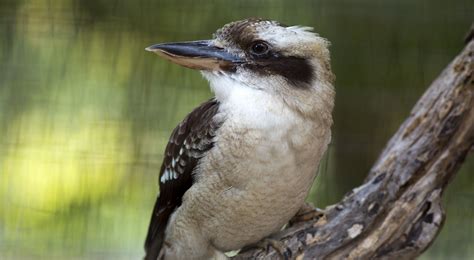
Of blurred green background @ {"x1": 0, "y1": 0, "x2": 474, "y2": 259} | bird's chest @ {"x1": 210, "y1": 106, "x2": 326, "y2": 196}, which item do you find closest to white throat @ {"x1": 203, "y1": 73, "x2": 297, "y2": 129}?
bird's chest @ {"x1": 210, "y1": 106, "x2": 326, "y2": 196}

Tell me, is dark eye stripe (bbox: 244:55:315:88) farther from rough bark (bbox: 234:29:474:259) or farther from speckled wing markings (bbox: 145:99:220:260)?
rough bark (bbox: 234:29:474:259)

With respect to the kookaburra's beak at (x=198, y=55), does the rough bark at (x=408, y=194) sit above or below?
below

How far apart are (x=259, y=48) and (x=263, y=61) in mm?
36

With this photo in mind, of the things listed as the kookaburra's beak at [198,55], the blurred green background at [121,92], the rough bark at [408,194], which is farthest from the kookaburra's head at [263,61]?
the blurred green background at [121,92]

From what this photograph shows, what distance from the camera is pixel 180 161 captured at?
6.81 feet

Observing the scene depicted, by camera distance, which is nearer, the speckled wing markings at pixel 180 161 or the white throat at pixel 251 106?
the white throat at pixel 251 106

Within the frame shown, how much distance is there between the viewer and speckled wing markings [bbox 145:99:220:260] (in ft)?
6.51

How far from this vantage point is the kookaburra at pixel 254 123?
189 cm

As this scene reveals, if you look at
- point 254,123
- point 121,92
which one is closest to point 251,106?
point 254,123

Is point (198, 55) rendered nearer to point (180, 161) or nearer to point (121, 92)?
point (180, 161)

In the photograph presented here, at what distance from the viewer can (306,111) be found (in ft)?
6.30

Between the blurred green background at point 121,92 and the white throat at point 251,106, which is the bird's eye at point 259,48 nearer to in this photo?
the white throat at point 251,106

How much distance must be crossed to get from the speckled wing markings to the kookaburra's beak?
116 mm

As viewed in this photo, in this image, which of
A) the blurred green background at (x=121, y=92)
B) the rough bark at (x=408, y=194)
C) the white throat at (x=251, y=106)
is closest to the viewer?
the white throat at (x=251, y=106)
